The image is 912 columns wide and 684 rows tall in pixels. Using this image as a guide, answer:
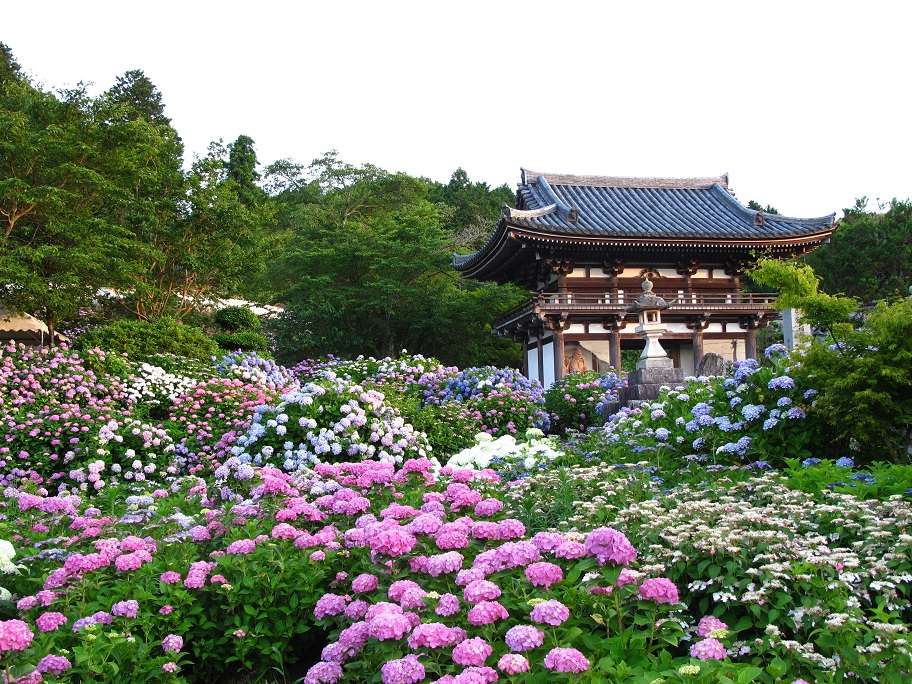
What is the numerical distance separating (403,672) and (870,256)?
28428mm

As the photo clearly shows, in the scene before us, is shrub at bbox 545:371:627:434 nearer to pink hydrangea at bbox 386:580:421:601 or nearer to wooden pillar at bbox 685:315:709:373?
pink hydrangea at bbox 386:580:421:601

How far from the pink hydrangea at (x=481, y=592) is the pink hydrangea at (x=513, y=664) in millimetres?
232

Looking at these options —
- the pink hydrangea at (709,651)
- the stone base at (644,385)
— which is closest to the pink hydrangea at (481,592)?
the pink hydrangea at (709,651)

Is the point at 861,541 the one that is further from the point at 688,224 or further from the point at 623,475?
the point at 688,224

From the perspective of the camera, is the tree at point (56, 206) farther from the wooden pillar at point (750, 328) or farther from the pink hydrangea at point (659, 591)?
the wooden pillar at point (750, 328)

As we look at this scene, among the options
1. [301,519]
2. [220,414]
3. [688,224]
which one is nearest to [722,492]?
[301,519]

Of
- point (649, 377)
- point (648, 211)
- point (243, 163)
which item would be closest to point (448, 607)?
point (649, 377)

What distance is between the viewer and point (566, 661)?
5.68ft

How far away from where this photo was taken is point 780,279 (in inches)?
224

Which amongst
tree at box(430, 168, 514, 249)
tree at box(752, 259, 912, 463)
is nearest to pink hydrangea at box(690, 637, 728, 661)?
tree at box(752, 259, 912, 463)

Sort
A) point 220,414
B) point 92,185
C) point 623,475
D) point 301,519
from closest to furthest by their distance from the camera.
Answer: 1. point 301,519
2. point 623,475
3. point 220,414
4. point 92,185

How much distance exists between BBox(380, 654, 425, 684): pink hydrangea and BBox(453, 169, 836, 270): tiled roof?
16248mm

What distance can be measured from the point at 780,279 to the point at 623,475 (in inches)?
97.0

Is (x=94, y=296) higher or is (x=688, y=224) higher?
(x=688, y=224)
